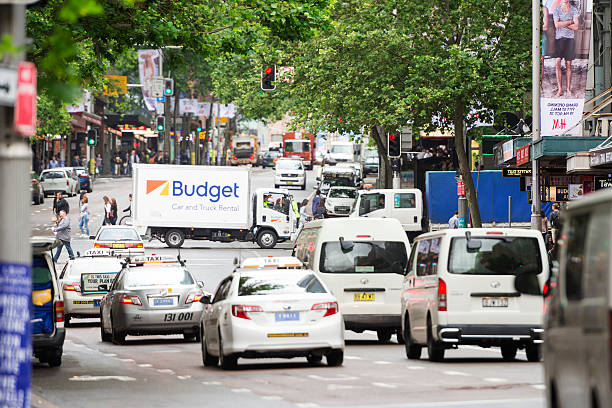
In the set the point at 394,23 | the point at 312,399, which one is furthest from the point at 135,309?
the point at 394,23

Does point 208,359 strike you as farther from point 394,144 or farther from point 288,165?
point 288,165

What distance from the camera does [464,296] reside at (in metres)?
17.2

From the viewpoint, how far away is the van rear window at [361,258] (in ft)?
70.8

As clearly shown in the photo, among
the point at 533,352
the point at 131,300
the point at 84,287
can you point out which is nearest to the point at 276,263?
the point at 131,300

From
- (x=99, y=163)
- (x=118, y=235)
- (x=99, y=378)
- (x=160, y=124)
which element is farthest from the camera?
(x=99, y=163)

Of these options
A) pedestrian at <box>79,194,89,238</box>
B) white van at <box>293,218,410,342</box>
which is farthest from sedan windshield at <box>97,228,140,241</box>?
white van at <box>293,218,410,342</box>

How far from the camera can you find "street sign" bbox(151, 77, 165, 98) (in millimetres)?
69812

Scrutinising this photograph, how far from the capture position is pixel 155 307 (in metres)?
21.8

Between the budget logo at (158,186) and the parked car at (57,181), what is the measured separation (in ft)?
74.5

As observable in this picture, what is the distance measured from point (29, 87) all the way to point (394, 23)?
33.9 m

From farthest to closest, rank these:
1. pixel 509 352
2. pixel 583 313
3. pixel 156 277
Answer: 1. pixel 156 277
2. pixel 509 352
3. pixel 583 313

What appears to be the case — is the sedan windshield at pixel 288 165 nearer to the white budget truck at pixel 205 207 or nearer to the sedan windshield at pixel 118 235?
the white budget truck at pixel 205 207

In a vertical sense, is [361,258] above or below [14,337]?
above

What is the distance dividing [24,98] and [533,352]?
436 inches
